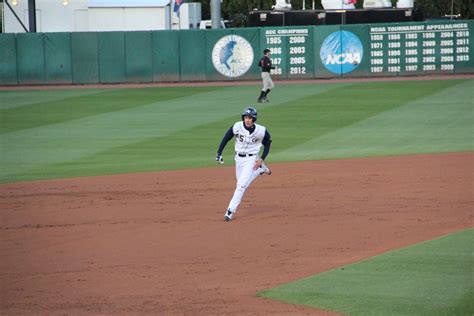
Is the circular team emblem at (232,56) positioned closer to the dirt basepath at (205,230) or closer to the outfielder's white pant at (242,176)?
the dirt basepath at (205,230)

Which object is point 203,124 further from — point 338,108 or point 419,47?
point 419,47

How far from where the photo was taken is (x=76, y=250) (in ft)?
50.5

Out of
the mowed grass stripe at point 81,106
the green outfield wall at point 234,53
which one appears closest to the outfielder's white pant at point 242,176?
the mowed grass stripe at point 81,106

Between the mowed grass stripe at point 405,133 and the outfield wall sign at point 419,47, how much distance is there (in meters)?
8.19

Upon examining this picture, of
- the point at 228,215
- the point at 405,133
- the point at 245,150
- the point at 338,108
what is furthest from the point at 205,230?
the point at 338,108

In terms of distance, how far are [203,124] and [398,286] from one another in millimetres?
18623

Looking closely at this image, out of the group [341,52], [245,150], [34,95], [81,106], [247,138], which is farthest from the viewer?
[341,52]

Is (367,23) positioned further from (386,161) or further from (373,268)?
(373,268)

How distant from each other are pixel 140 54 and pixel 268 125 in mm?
16003

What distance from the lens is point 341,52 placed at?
44.1 meters

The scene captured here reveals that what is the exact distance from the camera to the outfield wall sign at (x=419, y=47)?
142 ft

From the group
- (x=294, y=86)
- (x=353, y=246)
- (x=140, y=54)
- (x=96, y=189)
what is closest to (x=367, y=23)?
(x=294, y=86)

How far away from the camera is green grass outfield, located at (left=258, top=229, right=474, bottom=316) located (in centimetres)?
1177

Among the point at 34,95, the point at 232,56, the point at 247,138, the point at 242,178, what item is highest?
the point at 232,56
